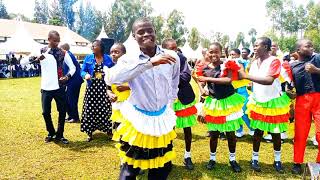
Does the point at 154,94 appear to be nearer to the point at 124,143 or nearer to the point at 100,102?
the point at 124,143

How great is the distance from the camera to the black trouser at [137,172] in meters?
3.70

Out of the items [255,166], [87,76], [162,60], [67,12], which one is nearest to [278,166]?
[255,166]

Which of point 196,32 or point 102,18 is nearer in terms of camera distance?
point 196,32

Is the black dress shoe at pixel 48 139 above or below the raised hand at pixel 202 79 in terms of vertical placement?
below

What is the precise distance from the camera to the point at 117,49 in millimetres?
6672

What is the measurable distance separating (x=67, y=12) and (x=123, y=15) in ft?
71.5

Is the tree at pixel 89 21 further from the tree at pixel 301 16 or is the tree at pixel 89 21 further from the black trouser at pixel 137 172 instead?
the black trouser at pixel 137 172

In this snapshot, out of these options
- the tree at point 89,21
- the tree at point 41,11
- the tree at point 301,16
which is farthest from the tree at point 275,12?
the tree at point 41,11

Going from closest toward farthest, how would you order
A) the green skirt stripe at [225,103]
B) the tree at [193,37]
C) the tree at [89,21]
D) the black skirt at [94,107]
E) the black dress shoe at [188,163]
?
1. the green skirt stripe at [225,103]
2. the black dress shoe at [188,163]
3. the black skirt at [94,107]
4. the tree at [193,37]
5. the tree at [89,21]

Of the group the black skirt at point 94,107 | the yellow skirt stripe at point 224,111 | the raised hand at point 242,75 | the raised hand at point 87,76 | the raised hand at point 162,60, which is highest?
the raised hand at point 162,60

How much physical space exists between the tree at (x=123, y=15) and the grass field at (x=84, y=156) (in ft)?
257

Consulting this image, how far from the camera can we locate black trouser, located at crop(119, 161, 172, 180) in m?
3.70

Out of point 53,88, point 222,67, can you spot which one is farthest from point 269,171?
point 53,88

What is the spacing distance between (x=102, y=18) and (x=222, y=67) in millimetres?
84866
